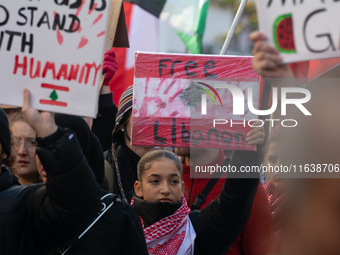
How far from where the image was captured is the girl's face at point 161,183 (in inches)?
103

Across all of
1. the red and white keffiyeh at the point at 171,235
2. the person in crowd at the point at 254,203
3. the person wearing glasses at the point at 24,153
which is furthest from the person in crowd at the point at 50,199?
the person in crowd at the point at 254,203

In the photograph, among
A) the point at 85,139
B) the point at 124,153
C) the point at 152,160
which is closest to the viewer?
the point at 85,139

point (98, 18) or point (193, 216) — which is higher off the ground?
point (98, 18)

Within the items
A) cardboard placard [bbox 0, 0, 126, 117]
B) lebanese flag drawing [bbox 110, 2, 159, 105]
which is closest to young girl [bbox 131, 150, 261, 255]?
cardboard placard [bbox 0, 0, 126, 117]

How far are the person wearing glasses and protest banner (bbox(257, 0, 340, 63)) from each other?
148 cm

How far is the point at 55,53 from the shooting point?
182cm

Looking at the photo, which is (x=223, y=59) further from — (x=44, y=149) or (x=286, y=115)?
(x=44, y=149)

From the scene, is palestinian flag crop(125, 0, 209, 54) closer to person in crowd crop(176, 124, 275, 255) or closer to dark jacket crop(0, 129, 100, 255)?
person in crowd crop(176, 124, 275, 255)

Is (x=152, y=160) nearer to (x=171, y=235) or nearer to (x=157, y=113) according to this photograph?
(x=157, y=113)

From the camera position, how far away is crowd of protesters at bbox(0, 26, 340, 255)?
1.70 metres

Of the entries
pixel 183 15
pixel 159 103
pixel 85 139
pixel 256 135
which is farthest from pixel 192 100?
pixel 183 15

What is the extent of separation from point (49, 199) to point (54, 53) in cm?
55

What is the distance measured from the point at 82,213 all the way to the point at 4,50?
71 cm

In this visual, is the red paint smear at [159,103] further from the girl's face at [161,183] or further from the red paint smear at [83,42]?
the red paint smear at [83,42]
